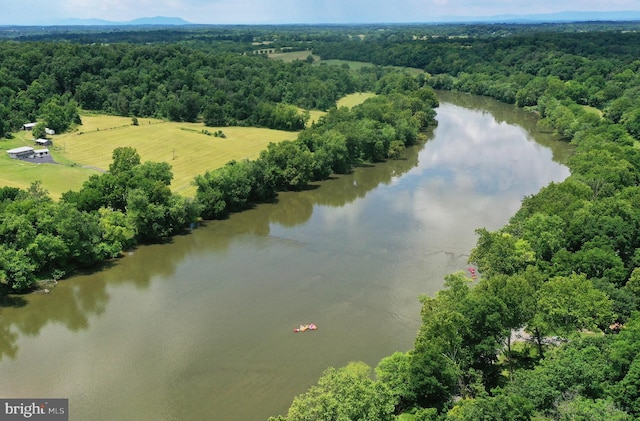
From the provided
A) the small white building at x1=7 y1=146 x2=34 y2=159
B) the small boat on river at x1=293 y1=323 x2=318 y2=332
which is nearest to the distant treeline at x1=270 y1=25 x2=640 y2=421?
the small boat on river at x1=293 y1=323 x2=318 y2=332

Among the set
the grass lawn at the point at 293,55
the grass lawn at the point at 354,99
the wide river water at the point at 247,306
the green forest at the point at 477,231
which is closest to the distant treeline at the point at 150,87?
the green forest at the point at 477,231

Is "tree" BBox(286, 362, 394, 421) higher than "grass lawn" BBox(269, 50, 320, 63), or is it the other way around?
"grass lawn" BBox(269, 50, 320, 63)

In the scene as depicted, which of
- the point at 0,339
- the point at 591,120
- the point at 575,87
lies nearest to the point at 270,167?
the point at 0,339

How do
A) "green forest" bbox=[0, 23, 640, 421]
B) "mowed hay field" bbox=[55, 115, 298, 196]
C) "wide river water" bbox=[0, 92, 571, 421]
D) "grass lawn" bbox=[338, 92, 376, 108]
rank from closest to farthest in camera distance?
"green forest" bbox=[0, 23, 640, 421] < "wide river water" bbox=[0, 92, 571, 421] < "mowed hay field" bbox=[55, 115, 298, 196] < "grass lawn" bbox=[338, 92, 376, 108]

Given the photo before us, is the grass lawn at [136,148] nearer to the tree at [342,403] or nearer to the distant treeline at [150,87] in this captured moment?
the distant treeline at [150,87]

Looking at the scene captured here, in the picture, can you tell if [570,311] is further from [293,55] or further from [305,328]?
[293,55]

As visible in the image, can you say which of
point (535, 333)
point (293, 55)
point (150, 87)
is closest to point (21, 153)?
point (150, 87)

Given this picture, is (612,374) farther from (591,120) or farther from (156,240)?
(591,120)

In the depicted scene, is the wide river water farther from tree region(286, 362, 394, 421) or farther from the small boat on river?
tree region(286, 362, 394, 421)
